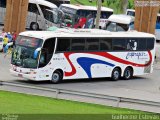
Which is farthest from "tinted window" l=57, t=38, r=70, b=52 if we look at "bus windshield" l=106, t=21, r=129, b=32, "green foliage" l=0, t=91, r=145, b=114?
"bus windshield" l=106, t=21, r=129, b=32

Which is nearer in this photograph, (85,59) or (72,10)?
(85,59)

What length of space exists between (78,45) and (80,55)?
1.78 feet

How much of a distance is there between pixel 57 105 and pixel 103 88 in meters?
9.37

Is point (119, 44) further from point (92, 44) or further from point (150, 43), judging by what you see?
point (150, 43)

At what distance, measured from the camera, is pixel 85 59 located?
3112 cm

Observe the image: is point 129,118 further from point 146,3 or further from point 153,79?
point 146,3

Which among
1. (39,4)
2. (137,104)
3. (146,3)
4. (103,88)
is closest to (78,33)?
(103,88)

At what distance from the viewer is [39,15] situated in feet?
185

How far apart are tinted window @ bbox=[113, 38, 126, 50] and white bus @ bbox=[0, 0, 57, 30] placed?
76.3 ft

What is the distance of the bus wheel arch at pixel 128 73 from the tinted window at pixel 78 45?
151 inches

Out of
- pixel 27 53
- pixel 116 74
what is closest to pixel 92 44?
pixel 116 74

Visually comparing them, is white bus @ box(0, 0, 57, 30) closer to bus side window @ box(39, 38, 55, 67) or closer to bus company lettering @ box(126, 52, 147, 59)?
bus company lettering @ box(126, 52, 147, 59)

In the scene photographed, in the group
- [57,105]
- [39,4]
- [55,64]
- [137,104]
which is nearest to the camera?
[57,105]

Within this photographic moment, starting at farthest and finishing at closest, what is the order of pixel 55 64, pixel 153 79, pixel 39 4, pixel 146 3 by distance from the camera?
1. pixel 39 4
2. pixel 146 3
3. pixel 153 79
4. pixel 55 64
